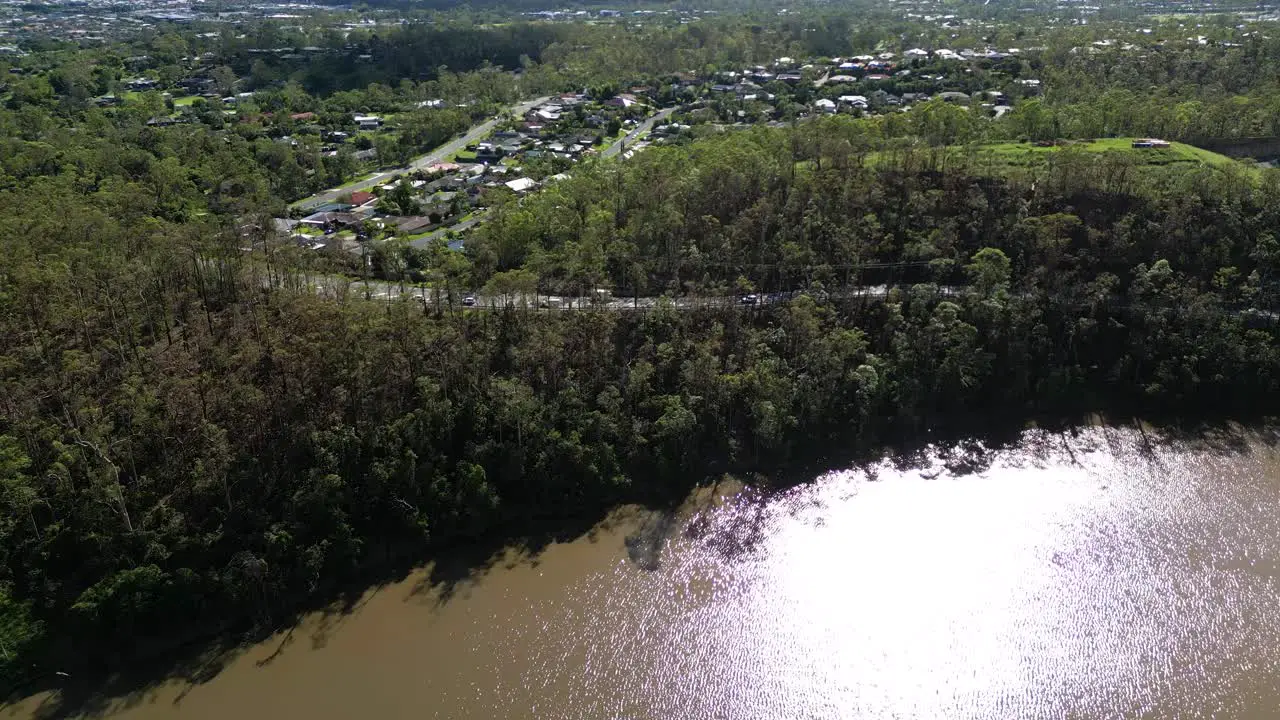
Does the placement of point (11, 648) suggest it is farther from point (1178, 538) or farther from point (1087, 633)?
point (1178, 538)

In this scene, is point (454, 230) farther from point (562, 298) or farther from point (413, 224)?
point (562, 298)

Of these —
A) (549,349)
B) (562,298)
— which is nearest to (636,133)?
(562,298)

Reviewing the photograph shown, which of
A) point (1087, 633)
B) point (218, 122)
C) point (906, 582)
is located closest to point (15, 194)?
point (218, 122)

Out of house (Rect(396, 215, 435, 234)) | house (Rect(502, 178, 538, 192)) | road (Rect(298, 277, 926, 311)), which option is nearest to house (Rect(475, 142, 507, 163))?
house (Rect(502, 178, 538, 192))

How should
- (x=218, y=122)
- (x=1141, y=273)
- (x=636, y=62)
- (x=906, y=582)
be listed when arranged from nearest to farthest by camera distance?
(x=906, y=582) → (x=1141, y=273) → (x=218, y=122) → (x=636, y=62)

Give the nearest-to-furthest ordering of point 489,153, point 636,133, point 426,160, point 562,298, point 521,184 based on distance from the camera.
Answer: point 562,298 < point 521,184 < point 489,153 < point 426,160 < point 636,133

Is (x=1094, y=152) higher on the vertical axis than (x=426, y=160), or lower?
higher

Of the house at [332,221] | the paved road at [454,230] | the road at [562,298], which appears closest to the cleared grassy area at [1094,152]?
the road at [562,298]

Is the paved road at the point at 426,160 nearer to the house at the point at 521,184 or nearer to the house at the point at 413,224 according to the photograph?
the house at the point at 413,224
